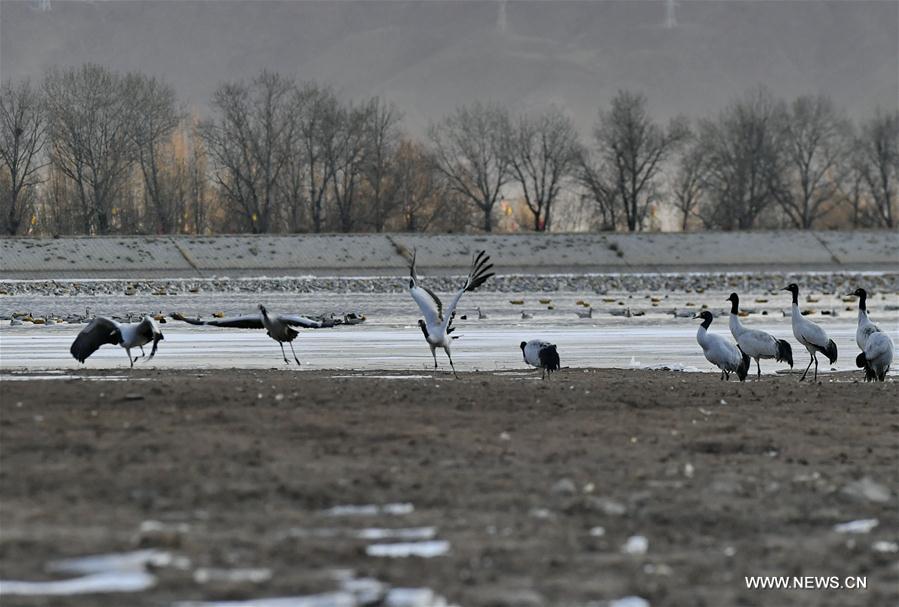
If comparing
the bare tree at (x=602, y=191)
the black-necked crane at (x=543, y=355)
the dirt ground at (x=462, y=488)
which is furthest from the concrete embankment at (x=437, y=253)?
the dirt ground at (x=462, y=488)

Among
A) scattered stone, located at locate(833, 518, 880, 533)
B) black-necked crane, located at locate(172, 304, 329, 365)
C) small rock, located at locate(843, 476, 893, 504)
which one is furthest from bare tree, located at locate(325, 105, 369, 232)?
scattered stone, located at locate(833, 518, 880, 533)

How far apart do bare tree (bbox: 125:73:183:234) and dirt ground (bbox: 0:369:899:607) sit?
77.9 metres

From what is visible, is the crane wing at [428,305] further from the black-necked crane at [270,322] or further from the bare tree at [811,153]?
the bare tree at [811,153]

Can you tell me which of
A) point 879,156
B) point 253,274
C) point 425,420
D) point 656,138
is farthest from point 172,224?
point 425,420

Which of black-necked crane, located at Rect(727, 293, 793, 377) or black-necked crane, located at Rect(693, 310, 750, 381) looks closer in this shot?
black-necked crane, located at Rect(693, 310, 750, 381)

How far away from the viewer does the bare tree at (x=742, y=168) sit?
4188 inches

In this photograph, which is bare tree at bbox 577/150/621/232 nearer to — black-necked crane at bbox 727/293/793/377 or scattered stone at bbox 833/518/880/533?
black-necked crane at bbox 727/293/793/377

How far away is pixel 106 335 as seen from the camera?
2073 centimetres

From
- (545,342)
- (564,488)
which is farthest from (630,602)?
(545,342)

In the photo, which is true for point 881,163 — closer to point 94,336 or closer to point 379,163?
point 379,163

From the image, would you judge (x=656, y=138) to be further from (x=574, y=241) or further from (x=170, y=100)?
(x=170, y=100)

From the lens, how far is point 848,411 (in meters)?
17.3

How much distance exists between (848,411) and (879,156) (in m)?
103

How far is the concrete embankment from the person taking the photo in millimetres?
72625
